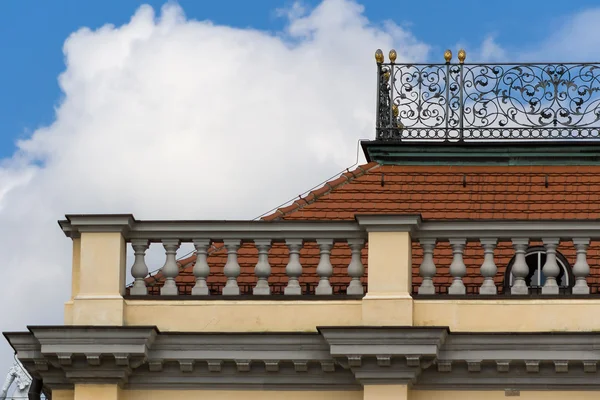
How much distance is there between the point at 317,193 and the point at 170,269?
331cm

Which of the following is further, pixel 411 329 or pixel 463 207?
pixel 463 207

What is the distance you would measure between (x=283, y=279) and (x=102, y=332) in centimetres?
247

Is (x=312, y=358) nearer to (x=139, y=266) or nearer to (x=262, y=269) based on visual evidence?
(x=262, y=269)

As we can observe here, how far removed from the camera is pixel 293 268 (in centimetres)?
2262

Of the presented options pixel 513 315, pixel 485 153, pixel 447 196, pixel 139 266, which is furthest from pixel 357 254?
pixel 485 153

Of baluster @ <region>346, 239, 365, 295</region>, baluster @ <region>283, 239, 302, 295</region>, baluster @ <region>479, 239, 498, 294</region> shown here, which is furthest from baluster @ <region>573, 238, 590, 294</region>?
baluster @ <region>283, 239, 302, 295</region>

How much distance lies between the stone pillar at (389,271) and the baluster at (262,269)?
1.11 m

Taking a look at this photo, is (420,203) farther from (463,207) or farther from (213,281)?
(213,281)

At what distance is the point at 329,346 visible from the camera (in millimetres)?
22062

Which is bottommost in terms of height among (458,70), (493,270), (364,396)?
(364,396)

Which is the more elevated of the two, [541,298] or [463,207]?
[463,207]

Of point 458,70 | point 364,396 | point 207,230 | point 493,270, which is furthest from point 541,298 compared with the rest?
point 458,70

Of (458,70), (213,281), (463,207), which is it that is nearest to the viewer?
(213,281)

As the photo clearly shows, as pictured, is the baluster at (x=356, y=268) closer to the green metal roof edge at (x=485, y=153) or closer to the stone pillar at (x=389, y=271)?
the stone pillar at (x=389, y=271)
